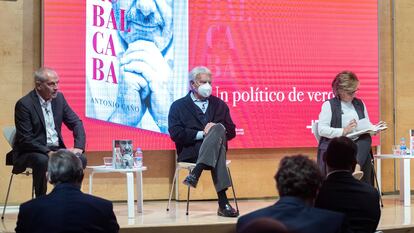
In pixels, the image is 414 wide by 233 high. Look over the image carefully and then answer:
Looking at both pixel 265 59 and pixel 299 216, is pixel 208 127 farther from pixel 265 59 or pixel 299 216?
pixel 299 216

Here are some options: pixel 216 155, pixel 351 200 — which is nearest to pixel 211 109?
pixel 216 155

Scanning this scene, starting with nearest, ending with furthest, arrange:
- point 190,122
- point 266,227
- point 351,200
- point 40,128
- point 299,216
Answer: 1. point 266,227
2. point 299,216
3. point 351,200
4. point 40,128
5. point 190,122

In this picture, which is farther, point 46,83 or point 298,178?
point 46,83

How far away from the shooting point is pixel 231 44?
6.37m

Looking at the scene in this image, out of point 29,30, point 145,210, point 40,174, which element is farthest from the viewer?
point 29,30

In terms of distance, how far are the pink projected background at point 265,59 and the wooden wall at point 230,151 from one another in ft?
0.77

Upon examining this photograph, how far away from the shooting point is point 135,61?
6.12m

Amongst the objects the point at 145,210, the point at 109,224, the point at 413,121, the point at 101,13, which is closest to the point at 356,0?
the point at 413,121

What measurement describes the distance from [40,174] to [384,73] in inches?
155

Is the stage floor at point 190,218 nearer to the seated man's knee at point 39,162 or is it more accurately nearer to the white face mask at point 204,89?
the seated man's knee at point 39,162

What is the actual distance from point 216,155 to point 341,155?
2.11 m

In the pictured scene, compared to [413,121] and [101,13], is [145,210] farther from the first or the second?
[413,121]

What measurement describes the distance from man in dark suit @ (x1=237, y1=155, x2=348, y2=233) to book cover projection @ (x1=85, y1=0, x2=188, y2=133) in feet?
12.6

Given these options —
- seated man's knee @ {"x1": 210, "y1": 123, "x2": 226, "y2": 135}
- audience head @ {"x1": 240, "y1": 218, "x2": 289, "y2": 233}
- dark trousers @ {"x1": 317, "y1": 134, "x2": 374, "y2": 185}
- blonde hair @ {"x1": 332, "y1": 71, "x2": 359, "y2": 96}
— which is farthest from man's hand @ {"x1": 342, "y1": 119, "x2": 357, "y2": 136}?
audience head @ {"x1": 240, "y1": 218, "x2": 289, "y2": 233}
